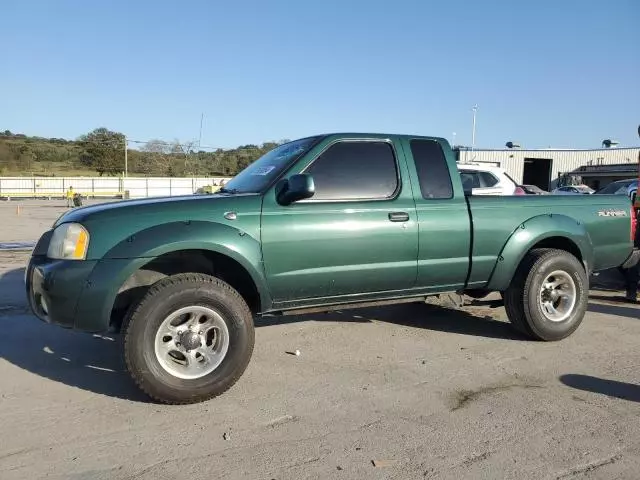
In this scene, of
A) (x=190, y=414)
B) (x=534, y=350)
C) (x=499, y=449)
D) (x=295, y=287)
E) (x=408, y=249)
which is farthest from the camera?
(x=534, y=350)

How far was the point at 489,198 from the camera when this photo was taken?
504 centimetres

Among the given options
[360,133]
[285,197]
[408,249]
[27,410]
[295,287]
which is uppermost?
[360,133]

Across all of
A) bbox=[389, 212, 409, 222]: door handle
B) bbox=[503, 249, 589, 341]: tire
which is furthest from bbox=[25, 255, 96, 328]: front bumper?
bbox=[503, 249, 589, 341]: tire

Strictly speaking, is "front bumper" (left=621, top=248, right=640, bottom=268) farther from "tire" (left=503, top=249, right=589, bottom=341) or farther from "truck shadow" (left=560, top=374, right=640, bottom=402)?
"truck shadow" (left=560, top=374, right=640, bottom=402)

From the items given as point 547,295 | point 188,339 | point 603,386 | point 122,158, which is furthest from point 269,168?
point 122,158

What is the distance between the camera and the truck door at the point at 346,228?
411 centimetres

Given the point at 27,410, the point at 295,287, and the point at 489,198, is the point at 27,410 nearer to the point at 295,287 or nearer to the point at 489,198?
the point at 295,287

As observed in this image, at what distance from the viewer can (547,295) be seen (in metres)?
5.29

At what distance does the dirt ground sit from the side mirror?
1446mm

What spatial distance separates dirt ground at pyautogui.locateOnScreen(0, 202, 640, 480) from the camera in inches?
115

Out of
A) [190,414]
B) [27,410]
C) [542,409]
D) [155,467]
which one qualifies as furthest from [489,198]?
[27,410]

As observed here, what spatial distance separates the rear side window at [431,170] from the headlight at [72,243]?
9.16ft

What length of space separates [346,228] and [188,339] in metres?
1.50

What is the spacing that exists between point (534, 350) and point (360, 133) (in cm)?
260
